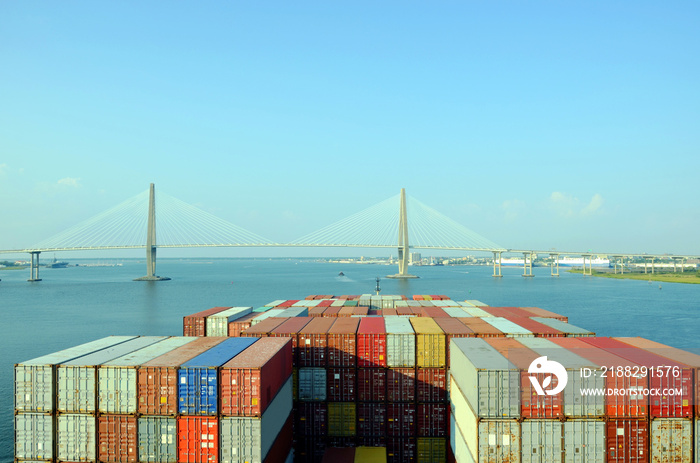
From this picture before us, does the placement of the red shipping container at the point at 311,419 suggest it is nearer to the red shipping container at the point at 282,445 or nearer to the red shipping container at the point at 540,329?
the red shipping container at the point at 282,445

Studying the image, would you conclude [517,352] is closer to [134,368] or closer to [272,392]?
[272,392]

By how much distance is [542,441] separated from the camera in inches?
556

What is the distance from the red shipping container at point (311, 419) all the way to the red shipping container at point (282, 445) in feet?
3.38

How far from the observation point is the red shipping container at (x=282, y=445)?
1628 centimetres

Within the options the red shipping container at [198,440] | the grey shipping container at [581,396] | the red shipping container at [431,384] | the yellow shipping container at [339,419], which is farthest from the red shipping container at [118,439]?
the grey shipping container at [581,396]

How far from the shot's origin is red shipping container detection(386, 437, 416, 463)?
2111 centimetres

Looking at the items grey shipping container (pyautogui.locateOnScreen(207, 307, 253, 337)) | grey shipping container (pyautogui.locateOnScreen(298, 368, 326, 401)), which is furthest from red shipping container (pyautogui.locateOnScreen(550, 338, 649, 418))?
grey shipping container (pyautogui.locateOnScreen(207, 307, 253, 337))

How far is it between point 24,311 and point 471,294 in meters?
85.8

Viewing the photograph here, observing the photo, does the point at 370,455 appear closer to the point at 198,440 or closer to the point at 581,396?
the point at 198,440

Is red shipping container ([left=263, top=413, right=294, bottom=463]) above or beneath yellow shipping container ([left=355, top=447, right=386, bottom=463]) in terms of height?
above

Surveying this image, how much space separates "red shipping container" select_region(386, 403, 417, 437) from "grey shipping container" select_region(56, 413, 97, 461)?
39.3ft

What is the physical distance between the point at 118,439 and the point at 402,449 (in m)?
12.2

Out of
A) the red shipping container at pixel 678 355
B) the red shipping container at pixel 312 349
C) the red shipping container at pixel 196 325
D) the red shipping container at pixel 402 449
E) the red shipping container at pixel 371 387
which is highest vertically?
the red shipping container at pixel 678 355

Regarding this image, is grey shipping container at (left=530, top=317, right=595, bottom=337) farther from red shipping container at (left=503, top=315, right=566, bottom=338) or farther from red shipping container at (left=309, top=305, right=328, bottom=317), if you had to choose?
red shipping container at (left=309, top=305, right=328, bottom=317)
